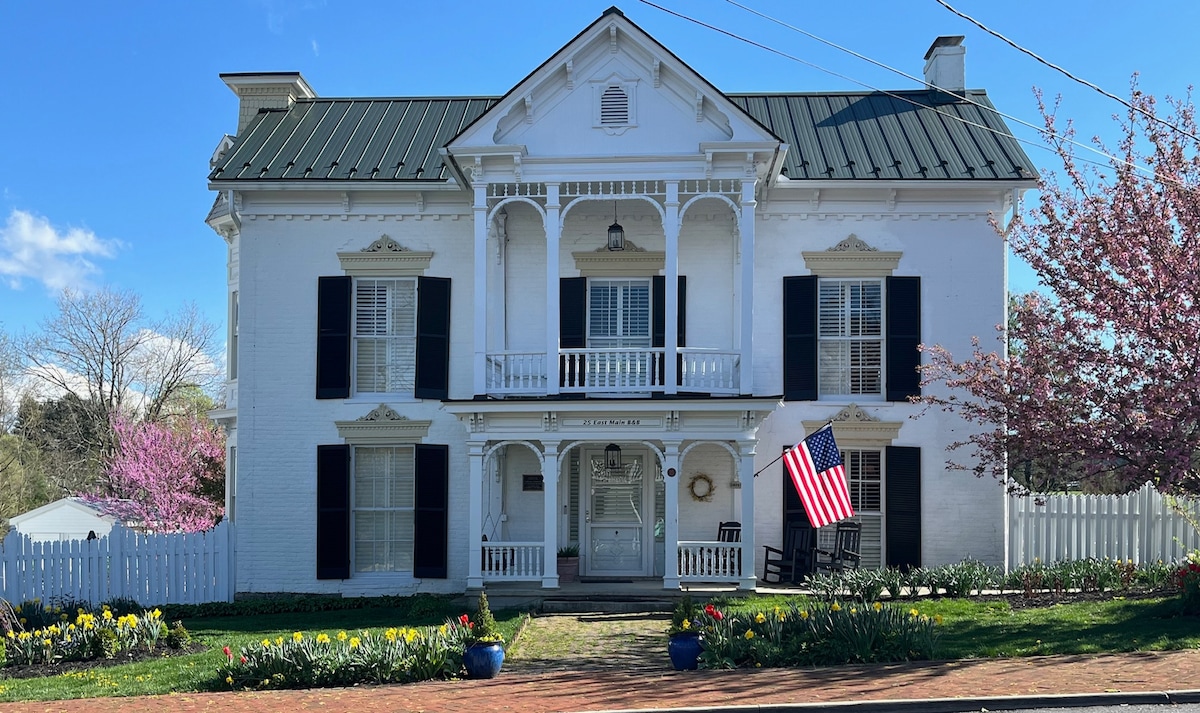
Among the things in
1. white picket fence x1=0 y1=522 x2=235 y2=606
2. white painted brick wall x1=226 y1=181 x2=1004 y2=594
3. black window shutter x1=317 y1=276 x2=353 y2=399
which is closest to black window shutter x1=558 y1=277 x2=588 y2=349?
white painted brick wall x1=226 y1=181 x2=1004 y2=594

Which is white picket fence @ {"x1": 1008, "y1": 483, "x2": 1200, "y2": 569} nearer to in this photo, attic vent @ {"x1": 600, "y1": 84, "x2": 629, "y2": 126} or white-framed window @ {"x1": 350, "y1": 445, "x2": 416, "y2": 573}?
attic vent @ {"x1": 600, "y1": 84, "x2": 629, "y2": 126}

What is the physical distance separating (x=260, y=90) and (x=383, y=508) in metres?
8.34

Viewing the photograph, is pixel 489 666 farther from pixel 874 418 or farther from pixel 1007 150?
pixel 1007 150

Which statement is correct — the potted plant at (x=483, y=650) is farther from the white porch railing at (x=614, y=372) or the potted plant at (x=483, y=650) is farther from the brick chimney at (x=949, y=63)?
the brick chimney at (x=949, y=63)

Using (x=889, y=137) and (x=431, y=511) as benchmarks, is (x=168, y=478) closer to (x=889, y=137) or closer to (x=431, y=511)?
(x=431, y=511)

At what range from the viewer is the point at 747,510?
51.1 feet

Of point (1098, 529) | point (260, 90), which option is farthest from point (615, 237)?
point (1098, 529)

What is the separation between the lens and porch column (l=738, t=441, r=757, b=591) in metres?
15.4

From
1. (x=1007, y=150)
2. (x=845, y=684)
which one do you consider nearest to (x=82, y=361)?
(x=1007, y=150)

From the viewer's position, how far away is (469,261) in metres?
17.5

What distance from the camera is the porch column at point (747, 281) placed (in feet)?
51.0

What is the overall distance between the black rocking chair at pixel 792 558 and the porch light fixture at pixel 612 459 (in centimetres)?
270

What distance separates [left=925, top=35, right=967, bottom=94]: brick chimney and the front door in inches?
358

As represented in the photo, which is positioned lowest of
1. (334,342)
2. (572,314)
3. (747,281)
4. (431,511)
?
(431,511)
